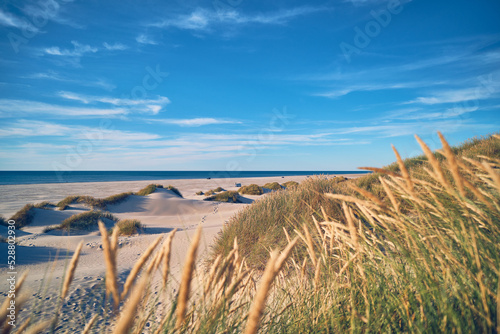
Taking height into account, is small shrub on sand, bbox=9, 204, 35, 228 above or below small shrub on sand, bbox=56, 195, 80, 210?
below

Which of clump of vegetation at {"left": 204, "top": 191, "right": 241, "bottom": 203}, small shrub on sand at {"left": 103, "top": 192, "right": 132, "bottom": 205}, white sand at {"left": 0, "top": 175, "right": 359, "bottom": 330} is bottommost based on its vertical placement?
white sand at {"left": 0, "top": 175, "right": 359, "bottom": 330}

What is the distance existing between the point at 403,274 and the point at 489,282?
0.40 metres

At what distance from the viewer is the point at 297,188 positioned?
7.92 metres

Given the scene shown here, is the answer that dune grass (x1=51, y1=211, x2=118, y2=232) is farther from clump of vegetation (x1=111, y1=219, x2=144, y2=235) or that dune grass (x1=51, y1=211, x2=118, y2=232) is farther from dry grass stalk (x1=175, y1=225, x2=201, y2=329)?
dry grass stalk (x1=175, y1=225, x2=201, y2=329)

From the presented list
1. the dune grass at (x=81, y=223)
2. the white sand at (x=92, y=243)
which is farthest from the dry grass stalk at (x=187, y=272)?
the dune grass at (x=81, y=223)

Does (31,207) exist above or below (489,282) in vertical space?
below

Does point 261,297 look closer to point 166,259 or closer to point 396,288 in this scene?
point 166,259

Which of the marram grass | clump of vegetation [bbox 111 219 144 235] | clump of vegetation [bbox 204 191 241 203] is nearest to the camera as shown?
the marram grass

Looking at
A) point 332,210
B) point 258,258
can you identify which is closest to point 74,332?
point 258,258

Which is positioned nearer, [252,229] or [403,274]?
[403,274]

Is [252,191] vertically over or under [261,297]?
under

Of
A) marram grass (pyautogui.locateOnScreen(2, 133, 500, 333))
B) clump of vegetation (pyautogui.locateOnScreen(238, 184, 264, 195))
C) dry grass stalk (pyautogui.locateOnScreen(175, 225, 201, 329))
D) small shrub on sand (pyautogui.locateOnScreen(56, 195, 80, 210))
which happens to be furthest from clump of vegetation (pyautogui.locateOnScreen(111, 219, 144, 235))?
clump of vegetation (pyautogui.locateOnScreen(238, 184, 264, 195))

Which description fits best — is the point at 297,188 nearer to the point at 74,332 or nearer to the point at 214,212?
the point at 74,332

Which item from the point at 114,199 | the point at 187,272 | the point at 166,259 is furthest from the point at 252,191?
the point at 187,272
